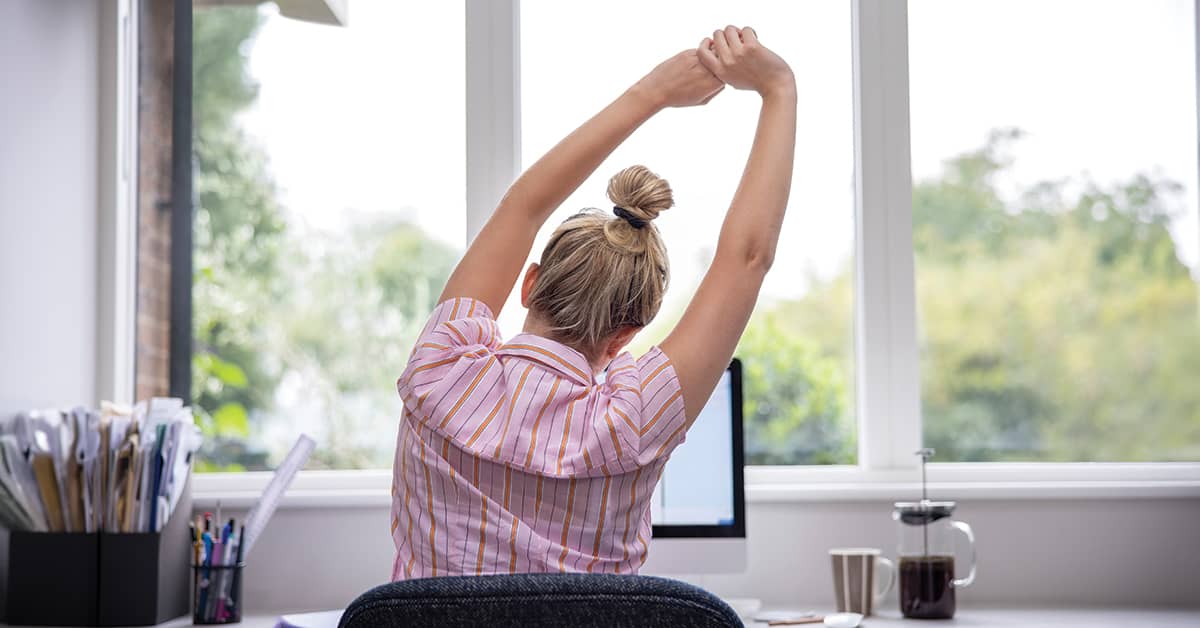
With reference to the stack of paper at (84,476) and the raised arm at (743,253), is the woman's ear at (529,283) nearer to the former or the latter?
the raised arm at (743,253)

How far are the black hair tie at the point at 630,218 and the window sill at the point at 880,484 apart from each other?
1.41 m

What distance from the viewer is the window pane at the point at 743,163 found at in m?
2.66

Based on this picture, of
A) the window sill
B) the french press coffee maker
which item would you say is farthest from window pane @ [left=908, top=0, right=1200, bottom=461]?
the french press coffee maker

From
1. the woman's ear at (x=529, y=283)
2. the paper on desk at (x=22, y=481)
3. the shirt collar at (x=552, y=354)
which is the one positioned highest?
the woman's ear at (x=529, y=283)

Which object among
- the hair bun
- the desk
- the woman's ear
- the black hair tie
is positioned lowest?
the desk

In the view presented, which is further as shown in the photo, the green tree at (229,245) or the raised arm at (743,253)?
the green tree at (229,245)

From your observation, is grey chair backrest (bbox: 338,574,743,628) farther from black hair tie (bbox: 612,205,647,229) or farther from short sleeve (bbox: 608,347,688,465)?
black hair tie (bbox: 612,205,647,229)

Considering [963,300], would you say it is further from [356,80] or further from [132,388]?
[132,388]

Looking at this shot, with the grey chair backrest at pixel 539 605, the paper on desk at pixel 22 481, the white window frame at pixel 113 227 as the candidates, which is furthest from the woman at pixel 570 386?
the white window frame at pixel 113 227

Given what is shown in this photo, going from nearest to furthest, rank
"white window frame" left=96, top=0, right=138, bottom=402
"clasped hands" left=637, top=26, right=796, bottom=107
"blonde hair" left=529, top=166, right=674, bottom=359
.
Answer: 1. "blonde hair" left=529, top=166, right=674, bottom=359
2. "clasped hands" left=637, top=26, right=796, bottom=107
3. "white window frame" left=96, top=0, right=138, bottom=402

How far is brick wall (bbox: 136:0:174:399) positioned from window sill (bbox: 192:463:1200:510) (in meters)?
0.32

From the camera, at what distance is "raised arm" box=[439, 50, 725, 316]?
1.23m

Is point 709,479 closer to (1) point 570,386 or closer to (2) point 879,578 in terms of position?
(2) point 879,578

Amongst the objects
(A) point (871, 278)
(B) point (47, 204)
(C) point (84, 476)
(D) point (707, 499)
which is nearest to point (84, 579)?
(C) point (84, 476)
